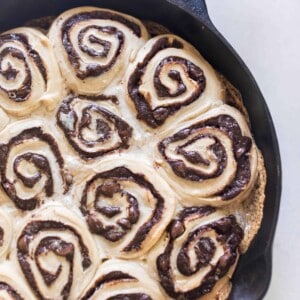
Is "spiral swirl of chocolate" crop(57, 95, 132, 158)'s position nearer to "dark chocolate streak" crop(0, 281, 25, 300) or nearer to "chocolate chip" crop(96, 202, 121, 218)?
"chocolate chip" crop(96, 202, 121, 218)

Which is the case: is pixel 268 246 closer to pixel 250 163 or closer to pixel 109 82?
pixel 250 163

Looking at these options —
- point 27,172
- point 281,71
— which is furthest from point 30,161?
point 281,71

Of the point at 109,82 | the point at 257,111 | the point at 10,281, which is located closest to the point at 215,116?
the point at 257,111

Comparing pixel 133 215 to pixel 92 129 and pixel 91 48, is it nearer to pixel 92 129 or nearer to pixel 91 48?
pixel 92 129

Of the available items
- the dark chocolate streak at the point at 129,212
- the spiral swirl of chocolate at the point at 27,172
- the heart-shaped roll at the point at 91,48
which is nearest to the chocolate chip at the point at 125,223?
the dark chocolate streak at the point at 129,212

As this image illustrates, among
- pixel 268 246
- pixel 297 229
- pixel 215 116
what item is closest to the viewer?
pixel 268 246

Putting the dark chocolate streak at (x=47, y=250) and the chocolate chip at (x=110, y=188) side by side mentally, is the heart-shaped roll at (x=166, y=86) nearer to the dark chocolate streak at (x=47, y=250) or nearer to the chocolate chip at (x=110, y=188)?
the chocolate chip at (x=110, y=188)
